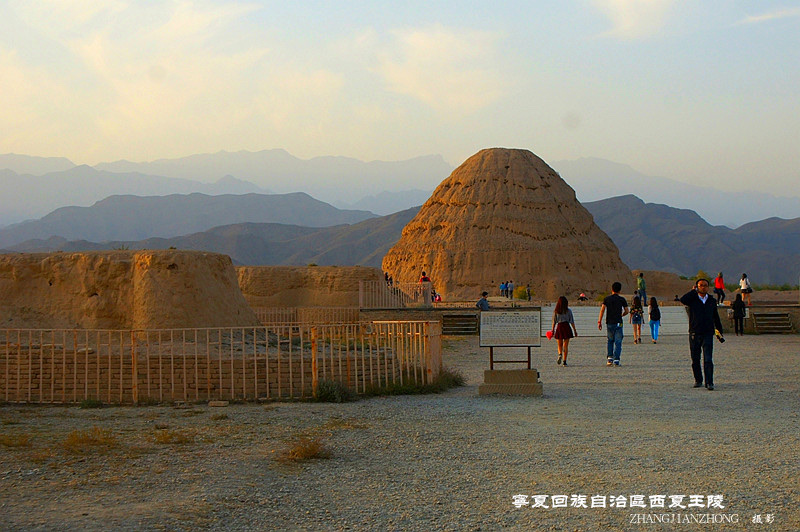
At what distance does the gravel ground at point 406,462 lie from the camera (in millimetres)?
5516

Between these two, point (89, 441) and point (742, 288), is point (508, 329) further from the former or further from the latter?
point (742, 288)

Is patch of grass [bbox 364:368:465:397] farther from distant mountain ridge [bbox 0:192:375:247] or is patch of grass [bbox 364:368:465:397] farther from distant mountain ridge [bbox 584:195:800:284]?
distant mountain ridge [bbox 0:192:375:247]

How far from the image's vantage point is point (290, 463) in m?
6.97

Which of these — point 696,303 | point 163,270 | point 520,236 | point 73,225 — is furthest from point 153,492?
point 73,225

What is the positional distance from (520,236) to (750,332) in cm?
3610

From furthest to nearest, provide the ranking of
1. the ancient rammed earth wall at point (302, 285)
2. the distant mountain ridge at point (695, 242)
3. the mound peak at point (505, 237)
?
the distant mountain ridge at point (695, 242), the mound peak at point (505, 237), the ancient rammed earth wall at point (302, 285)

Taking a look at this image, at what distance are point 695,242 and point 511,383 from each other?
132 metres

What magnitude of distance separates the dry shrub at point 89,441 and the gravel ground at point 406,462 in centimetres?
6

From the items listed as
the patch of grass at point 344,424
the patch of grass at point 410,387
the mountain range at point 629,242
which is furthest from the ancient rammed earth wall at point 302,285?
the mountain range at point 629,242

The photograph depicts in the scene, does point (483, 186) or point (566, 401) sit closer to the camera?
point (566, 401)

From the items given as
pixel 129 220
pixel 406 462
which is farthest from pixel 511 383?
pixel 129 220

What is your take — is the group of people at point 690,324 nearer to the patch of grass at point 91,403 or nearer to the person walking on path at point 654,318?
the person walking on path at point 654,318

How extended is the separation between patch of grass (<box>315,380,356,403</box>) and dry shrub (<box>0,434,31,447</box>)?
3665mm

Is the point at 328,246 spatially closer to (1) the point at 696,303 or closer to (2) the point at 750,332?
(2) the point at 750,332
